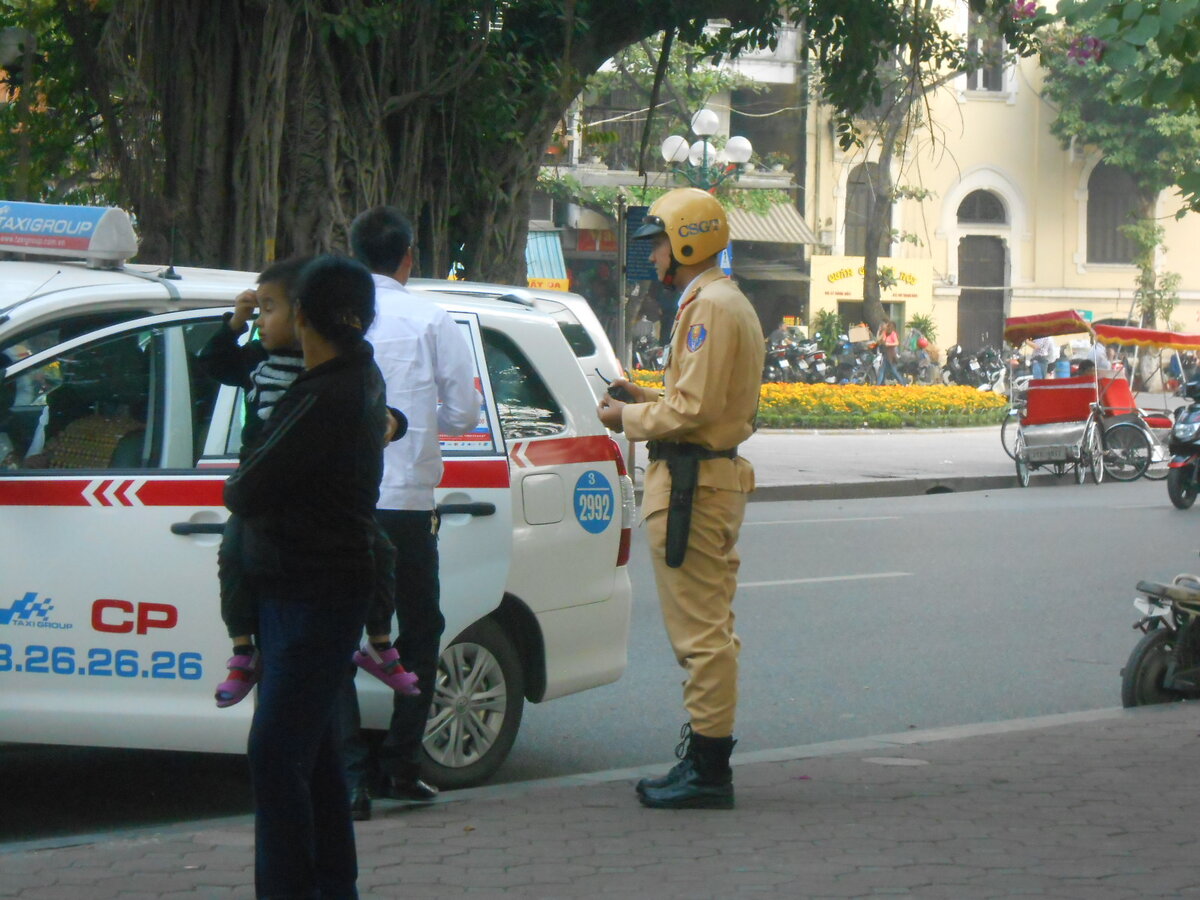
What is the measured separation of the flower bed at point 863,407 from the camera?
25797 mm

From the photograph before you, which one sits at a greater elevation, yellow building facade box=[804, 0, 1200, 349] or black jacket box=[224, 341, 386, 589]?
yellow building facade box=[804, 0, 1200, 349]

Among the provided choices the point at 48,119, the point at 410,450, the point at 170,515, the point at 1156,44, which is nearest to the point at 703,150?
the point at 48,119

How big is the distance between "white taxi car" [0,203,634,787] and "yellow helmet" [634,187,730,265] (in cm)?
81

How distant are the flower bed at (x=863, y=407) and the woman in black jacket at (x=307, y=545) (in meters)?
21.3

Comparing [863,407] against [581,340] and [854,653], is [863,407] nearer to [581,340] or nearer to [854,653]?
[581,340]

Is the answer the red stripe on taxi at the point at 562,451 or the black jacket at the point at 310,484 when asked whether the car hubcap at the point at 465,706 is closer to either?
the red stripe on taxi at the point at 562,451

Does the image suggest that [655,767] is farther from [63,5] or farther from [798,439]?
[798,439]

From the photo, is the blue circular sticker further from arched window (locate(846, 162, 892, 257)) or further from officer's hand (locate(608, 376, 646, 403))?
arched window (locate(846, 162, 892, 257))

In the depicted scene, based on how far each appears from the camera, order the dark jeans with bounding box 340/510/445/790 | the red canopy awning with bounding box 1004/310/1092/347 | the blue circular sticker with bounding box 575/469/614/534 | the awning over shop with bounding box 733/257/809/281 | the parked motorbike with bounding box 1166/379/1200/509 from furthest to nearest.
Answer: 1. the awning over shop with bounding box 733/257/809/281
2. the red canopy awning with bounding box 1004/310/1092/347
3. the parked motorbike with bounding box 1166/379/1200/509
4. the blue circular sticker with bounding box 575/469/614/534
5. the dark jeans with bounding box 340/510/445/790

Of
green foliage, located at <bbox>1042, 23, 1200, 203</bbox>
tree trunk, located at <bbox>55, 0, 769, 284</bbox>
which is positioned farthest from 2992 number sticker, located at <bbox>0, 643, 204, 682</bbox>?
green foliage, located at <bbox>1042, 23, 1200, 203</bbox>

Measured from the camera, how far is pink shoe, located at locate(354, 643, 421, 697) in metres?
4.21

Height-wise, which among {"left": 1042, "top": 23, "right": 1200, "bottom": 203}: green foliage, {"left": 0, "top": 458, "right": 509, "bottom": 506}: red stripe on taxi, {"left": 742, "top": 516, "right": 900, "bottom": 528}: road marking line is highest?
{"left": 1042, "top": 23, "right": 1200, "bottom": 203}: green foliage

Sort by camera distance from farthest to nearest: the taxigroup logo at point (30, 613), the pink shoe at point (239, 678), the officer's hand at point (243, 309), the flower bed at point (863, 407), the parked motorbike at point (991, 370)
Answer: the parked motorbike at point (991, 370)
the flower bed at point (863, 407)
the taxigroup logo at point (30, 613)
the officer's hand at point (243, 309)
the pink shoe at point (239, 678)

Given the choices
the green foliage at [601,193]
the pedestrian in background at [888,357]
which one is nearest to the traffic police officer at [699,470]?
the green foliage at [601,193]
